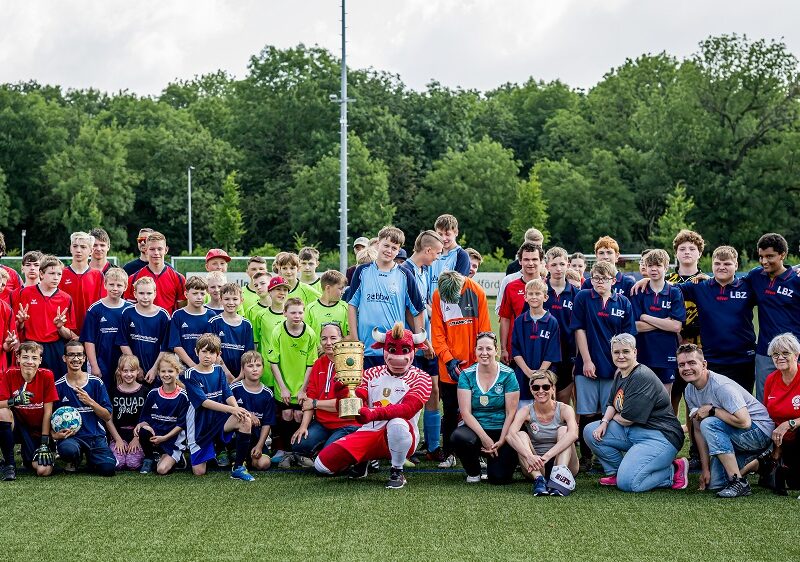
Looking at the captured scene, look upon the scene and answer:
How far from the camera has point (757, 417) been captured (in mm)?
6617

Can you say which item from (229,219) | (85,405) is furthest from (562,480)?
(229,219)

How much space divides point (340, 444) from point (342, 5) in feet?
58.1

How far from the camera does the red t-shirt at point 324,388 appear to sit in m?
7.35

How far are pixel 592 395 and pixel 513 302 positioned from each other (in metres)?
1.01

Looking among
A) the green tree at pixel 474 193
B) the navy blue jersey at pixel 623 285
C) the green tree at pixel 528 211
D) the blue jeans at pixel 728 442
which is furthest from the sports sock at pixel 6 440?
the green tree at pixel 474 193

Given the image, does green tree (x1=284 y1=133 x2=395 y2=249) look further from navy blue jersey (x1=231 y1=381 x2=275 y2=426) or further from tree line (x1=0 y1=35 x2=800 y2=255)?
navy blue jersey (x1=231 y1=381 x2=275 y2=426)

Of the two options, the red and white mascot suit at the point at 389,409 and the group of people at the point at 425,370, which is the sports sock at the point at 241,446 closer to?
the group of people at the point at 425,370

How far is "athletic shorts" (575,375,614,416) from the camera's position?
7305 millimetres

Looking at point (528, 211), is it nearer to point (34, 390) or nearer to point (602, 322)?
point (602, 322)

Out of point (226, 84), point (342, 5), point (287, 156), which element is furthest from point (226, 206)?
point (226, 84)

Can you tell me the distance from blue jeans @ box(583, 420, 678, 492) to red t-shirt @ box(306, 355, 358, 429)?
190 centimetres

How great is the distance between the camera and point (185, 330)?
7582 mm

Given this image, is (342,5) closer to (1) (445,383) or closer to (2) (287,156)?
(1) (445,383)

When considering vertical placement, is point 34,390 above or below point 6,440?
above
